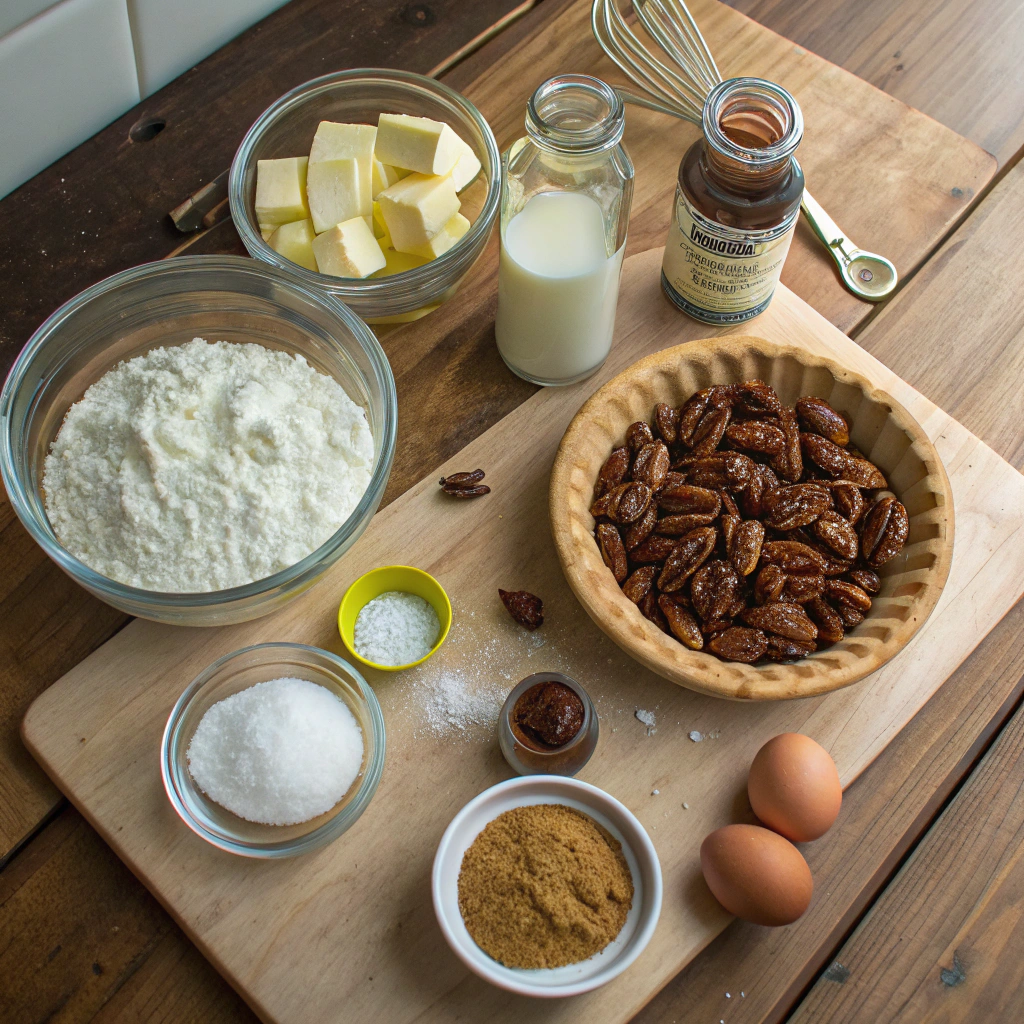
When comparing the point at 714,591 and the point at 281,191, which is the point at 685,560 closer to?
the point at 714,591

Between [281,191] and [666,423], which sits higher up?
[281,191]

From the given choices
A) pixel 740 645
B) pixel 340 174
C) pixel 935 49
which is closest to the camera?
pixel 740 645

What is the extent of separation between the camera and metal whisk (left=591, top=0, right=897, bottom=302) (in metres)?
1.50

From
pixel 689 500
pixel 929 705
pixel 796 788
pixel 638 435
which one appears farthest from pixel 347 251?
pixel 929 705

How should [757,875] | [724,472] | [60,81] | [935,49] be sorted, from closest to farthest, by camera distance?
1. [757,875]
2. [724,472]
3. [60,81]
4. [935,49]

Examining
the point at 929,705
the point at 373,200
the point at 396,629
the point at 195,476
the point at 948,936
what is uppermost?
the point at 373,200

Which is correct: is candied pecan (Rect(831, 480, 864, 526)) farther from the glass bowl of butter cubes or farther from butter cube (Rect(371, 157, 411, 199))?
butter cube (Rect(371, 157, 411, 199))

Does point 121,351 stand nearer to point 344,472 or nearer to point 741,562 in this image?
point 344,472

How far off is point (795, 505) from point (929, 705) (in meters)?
0.34

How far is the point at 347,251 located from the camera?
132cm

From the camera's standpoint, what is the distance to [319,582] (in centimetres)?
127

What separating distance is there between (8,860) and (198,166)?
111cm

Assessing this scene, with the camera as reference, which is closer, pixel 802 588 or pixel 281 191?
pixel 802 588

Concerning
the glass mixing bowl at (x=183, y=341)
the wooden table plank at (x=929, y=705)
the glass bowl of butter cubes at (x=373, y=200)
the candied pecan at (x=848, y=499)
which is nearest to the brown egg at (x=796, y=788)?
the wooden table plank at (x=929, y=705)
